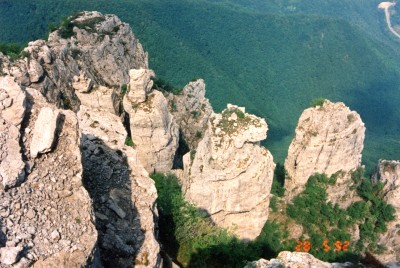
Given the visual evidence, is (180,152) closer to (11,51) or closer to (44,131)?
(11,51)

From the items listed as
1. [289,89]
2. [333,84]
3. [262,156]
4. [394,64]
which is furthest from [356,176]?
[394,64]

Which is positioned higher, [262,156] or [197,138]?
[262,156]

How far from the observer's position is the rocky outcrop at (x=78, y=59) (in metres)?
27.5

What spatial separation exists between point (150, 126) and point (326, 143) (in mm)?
12721

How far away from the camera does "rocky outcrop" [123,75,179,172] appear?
2550 cm

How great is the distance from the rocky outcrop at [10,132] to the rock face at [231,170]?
13.5 metres

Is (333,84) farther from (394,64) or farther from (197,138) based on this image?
(197,138)

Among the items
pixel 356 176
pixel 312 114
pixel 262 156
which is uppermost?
pixel 312 114

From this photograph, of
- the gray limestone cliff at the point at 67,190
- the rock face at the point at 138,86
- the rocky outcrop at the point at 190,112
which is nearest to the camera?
the gray limestone cliff at the point at 67,190

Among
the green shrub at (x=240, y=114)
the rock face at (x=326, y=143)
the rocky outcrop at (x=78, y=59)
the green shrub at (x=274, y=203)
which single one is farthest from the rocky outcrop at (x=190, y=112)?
the green shrub at (x=240, y=114)

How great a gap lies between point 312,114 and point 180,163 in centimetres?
1181

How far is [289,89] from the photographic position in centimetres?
9806

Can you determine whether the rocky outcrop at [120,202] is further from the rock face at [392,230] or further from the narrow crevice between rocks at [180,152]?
the rock face at [392,230]
